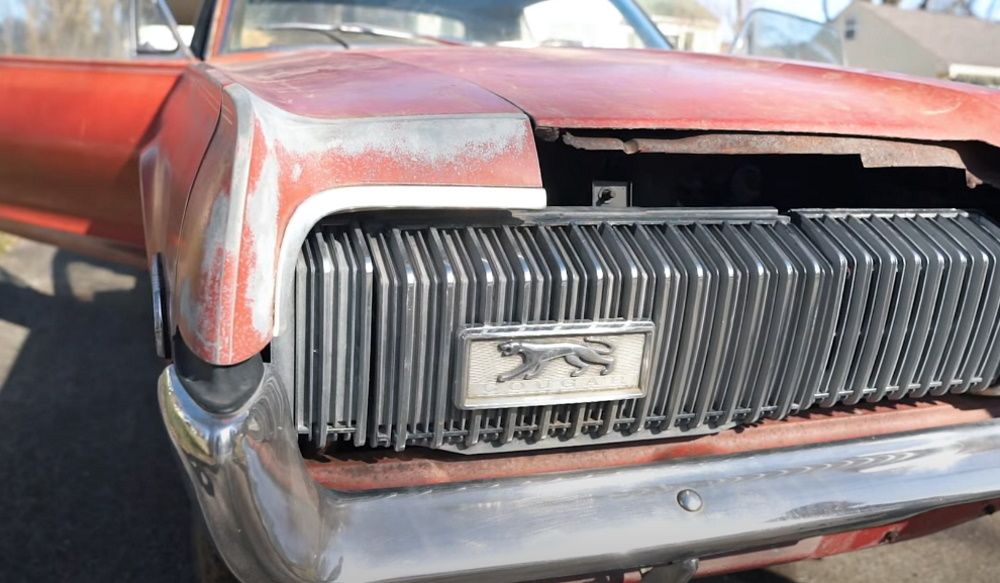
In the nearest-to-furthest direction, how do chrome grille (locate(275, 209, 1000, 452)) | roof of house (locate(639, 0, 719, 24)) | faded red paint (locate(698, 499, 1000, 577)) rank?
chrome grille (locate(275, 209, 1000, 452)), faded red paint (locate(698, 499, 1000, 577)), roof of house (locate(639, 0, 719, 24))

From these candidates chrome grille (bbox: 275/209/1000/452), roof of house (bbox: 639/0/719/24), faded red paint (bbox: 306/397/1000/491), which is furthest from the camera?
roof of house (bbox: 639/0/719/24)

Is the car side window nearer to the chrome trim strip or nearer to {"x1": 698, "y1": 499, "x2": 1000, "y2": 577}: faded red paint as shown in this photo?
the chrome trim strip

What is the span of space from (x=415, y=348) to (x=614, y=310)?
352 millimetres

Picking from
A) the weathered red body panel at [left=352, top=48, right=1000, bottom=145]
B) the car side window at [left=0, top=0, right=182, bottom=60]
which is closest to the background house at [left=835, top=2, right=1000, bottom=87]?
the car side window at [left=0, top=0, right=182, bottom=60]

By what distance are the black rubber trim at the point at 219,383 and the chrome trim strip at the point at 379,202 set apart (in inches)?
3.1

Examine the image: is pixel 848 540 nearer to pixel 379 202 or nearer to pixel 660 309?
pixel 660 309

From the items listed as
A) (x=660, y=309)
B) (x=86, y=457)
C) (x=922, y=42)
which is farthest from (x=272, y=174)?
(x=922, y=42)

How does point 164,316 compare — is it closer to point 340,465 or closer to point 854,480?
point 340,465

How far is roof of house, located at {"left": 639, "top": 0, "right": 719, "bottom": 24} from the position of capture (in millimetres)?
7309

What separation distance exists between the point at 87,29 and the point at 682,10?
6194mm

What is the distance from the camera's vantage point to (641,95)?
5.40ft

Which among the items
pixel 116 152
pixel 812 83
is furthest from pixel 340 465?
pixel 116 152

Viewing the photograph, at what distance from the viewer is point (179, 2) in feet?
10.7

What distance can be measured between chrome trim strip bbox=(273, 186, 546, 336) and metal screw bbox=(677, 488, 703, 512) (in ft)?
1.89
